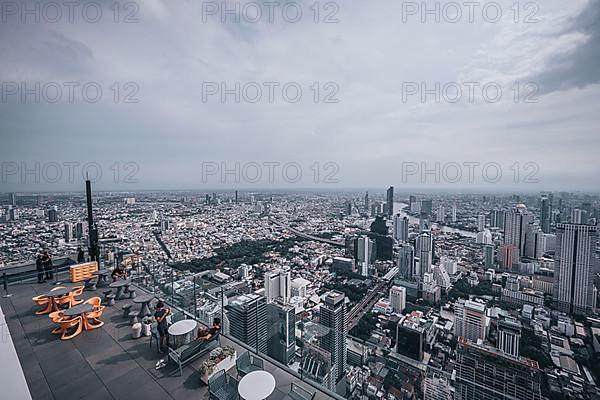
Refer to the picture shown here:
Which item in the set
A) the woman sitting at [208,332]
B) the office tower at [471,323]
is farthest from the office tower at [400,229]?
the woman sitting at [208,332]

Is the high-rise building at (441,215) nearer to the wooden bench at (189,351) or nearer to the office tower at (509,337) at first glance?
the office tower at (509,337)

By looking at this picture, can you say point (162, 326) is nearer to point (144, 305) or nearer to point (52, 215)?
point (144, 305)

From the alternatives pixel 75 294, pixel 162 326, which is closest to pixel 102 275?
pixel 75 294

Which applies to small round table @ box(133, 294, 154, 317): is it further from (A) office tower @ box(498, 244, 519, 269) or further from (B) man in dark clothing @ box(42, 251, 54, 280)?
(A) office tower @ box(498, 244, 519, 269)

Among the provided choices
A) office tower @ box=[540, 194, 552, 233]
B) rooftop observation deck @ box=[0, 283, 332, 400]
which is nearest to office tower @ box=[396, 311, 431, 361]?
rooftop observation deck @ box=[0, 283, 332, 400]

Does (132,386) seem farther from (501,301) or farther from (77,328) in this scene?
(501,301)

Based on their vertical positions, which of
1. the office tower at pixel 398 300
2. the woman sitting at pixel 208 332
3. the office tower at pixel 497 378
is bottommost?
the office tower at pixel 398 300

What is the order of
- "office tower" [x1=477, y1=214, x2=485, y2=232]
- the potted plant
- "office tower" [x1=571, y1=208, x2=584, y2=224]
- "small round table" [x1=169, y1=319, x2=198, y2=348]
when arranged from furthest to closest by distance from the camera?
"office tower" [x1=477, y1=214, x2=485, y2=232], "office tower" [x1=571, y1=208, x2=584, y2=224], "small round table" [x1=169, y1=319, x2=198, y2=348], the potted plant

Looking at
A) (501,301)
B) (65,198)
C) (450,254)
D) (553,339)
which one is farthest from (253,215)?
(553,339)
